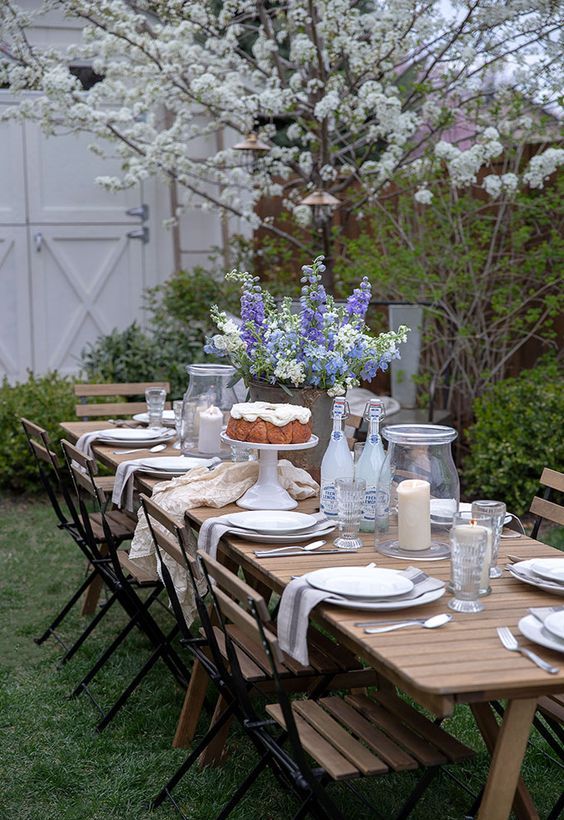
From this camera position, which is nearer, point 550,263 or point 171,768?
point 171,768

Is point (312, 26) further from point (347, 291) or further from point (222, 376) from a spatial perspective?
point (222, 376)

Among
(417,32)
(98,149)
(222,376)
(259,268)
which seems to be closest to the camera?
(222,376)

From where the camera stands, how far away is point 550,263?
7492 mm

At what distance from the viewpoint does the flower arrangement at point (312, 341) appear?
3.72m

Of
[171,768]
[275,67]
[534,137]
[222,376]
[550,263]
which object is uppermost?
[275,67]

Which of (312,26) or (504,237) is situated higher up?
(312,26)

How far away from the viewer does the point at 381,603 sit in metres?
2.52

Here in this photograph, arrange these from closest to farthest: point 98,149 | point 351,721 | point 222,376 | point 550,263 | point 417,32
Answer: point 351,721
point 222,376
point 417,32
point 550,263
point 98,149

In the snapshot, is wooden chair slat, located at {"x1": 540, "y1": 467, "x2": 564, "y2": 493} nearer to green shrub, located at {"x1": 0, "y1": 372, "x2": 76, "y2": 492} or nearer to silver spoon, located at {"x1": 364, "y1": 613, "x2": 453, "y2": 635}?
silver spoon, located at {"x1": 364, "y1": 613, "x2": 453, "y2": 635}

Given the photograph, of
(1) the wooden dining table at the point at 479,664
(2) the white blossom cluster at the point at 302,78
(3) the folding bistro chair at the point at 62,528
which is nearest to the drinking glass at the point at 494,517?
(1) the wooden dining table at the point at 479,664

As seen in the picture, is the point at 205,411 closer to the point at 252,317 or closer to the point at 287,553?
the point at 252,317

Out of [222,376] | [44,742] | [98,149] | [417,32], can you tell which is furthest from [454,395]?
[44,742]

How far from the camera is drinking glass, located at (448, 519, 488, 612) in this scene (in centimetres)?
252

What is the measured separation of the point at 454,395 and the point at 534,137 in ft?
6.45
